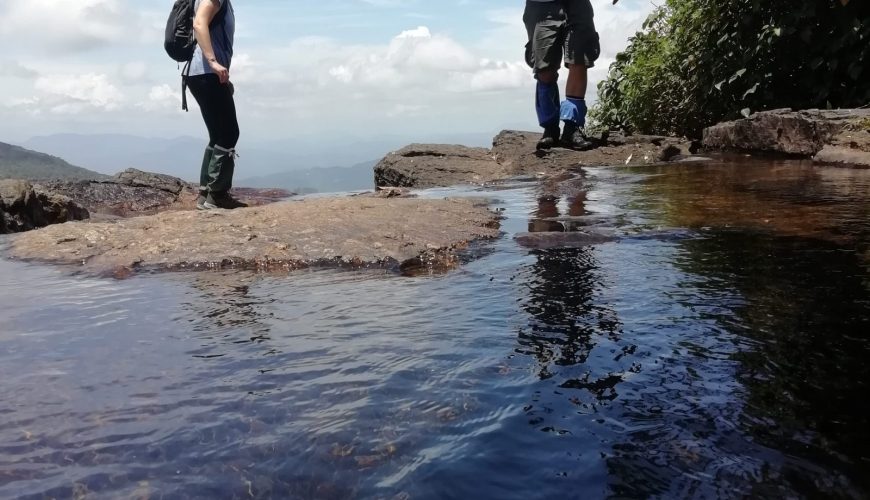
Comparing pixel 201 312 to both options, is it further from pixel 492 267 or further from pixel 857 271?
pixel 857 271

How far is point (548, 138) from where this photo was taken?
1019cm

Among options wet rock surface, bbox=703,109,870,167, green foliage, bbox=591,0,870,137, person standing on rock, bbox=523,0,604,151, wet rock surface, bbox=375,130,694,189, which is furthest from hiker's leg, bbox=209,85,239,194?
green foliage, bbox=591,0,870,137

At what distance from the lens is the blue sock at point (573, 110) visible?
31.2 feet

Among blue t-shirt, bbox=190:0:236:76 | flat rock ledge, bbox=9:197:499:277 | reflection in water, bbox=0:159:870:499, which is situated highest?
blue t-shirt, bbox=190:0:236:76

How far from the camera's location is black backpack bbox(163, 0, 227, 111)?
6527mm

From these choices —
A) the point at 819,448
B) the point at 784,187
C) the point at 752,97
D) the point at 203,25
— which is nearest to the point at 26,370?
the point at 819,448

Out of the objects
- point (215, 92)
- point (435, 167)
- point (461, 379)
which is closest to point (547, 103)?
point (435, 167)

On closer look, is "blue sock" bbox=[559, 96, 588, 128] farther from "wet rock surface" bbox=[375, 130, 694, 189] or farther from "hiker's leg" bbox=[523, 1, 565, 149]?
"wet rock surface" bbox=[375, 130, 694, 189]

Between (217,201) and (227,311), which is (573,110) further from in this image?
(227,311)

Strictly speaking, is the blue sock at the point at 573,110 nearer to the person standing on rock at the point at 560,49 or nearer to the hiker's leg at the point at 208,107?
the person standing on rock at the point at 560,49

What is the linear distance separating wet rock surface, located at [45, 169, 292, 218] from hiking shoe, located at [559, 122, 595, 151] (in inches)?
183

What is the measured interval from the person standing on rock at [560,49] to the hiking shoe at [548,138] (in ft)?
1.03

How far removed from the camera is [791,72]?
9969 mm

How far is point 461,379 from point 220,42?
5630mm
